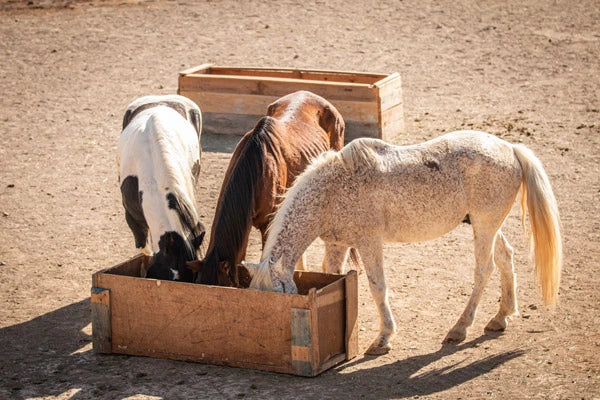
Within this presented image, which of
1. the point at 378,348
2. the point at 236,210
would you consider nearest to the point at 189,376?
the point at 236,210

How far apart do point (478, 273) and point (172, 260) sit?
82.6 inches

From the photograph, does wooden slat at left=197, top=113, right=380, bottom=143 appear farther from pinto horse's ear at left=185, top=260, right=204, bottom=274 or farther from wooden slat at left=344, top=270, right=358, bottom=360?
pinto horse's ear at left=185, top=260, right=204, bottom=274

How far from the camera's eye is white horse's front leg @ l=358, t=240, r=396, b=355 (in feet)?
20.5

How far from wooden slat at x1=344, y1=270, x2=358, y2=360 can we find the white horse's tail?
128 centimetres

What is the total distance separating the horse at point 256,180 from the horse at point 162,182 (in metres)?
0.30

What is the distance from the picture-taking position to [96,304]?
6332 mm

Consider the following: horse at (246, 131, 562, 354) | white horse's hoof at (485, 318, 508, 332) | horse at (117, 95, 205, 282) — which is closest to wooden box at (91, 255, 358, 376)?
horse at (117, 95, 205, 282)

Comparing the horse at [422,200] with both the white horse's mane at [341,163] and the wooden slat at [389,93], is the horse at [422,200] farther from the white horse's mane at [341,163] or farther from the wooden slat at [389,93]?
the wooden slat at [389,93]

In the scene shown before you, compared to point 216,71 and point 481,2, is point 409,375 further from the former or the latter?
point 481,2

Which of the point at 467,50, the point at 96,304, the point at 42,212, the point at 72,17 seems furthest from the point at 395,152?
the point at 72,17

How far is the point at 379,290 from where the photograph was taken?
6285mm

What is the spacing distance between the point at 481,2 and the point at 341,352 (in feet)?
36.5

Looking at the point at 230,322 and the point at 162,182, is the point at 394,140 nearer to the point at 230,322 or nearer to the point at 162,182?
the point at 162,182

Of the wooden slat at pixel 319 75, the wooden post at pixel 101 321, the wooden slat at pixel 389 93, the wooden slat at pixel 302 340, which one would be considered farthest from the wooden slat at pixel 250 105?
the wooden slat at pixel 302 340
